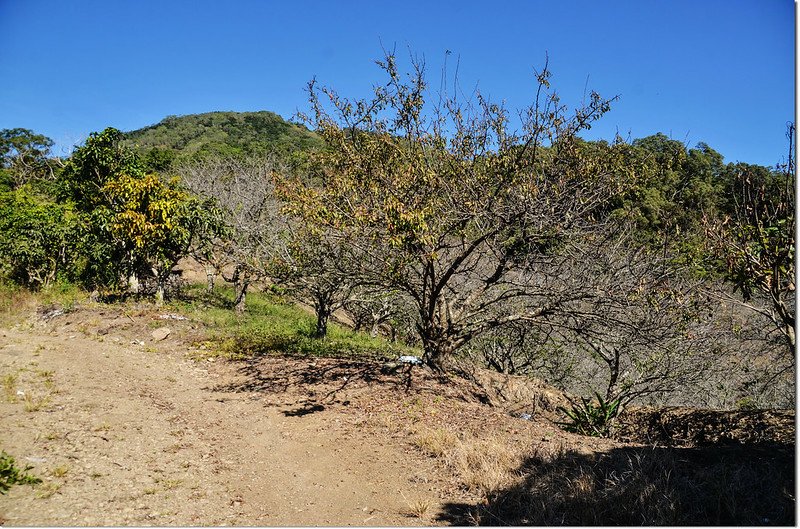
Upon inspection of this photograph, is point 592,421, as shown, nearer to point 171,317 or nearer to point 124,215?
point 171,317

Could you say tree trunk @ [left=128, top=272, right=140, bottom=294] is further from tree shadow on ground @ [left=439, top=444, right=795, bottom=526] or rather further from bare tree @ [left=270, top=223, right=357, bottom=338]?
tree shadow on ground @ [left=439, top=444, right=795, bottom=526]

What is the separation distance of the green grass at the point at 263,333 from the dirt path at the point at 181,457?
2406mm

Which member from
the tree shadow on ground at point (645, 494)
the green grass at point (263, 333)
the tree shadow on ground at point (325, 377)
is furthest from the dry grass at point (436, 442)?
the green grass at point (263, 333)

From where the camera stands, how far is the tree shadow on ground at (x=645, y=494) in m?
4.26

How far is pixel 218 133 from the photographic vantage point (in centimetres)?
5734

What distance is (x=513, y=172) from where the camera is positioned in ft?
24.2

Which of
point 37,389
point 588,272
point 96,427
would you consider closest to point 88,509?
point 96,427

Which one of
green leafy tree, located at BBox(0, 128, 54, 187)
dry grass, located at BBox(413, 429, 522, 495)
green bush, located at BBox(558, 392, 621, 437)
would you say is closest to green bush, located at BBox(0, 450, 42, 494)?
dry grass, located at BBox(413, 429, 522, 495)

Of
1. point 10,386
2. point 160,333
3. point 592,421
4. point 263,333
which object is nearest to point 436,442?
point 592,421

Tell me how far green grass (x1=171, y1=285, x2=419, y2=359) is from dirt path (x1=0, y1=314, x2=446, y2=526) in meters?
2.41

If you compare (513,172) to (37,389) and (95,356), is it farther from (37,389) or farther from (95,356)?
(95,356)

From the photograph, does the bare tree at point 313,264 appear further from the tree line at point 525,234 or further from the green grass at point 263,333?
the green grass at point 263,333

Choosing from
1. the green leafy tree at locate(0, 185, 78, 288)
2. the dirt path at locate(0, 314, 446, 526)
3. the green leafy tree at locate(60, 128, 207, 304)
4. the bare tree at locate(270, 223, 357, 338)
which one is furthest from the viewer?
the green leafy tree at locate(0, 185, 78, 288)

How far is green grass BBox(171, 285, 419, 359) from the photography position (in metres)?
11.3
